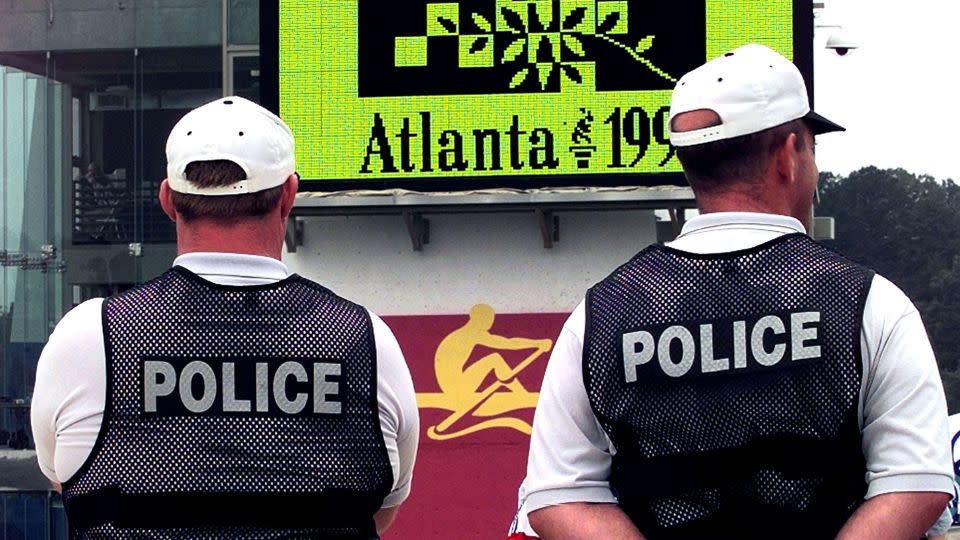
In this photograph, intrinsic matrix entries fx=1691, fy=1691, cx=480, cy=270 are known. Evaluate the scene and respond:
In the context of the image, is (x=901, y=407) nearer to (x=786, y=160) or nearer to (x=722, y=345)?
(x=722, y=345)

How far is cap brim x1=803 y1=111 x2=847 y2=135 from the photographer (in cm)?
241

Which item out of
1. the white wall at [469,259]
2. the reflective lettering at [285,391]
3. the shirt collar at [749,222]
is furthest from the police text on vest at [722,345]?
the white wall at [469,259]

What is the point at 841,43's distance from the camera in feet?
38.5

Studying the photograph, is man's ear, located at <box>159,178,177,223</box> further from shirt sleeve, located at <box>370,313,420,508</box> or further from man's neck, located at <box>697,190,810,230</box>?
man's neck, located at <box>697,190,810,230</box>

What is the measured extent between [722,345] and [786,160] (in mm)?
280

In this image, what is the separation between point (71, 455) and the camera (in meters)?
2.50

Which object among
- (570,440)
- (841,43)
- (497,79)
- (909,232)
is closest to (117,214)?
(497,79)

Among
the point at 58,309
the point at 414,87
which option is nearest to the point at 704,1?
the point at 414,87

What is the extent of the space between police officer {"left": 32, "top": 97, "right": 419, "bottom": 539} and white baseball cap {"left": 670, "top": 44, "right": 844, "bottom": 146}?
23.5 inches

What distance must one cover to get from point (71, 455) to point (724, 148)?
1.05 m

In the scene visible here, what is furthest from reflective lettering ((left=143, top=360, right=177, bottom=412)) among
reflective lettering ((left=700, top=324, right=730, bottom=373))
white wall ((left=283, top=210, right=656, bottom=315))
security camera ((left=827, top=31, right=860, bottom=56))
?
security camera ((left=827, top=31, right=860, bottom=56))

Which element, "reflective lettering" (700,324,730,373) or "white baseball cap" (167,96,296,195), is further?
"white baseball cap" (167,96,296,195)

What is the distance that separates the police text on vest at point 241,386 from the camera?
99.5 inches

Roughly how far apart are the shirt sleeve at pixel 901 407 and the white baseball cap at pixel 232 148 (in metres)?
0.92
